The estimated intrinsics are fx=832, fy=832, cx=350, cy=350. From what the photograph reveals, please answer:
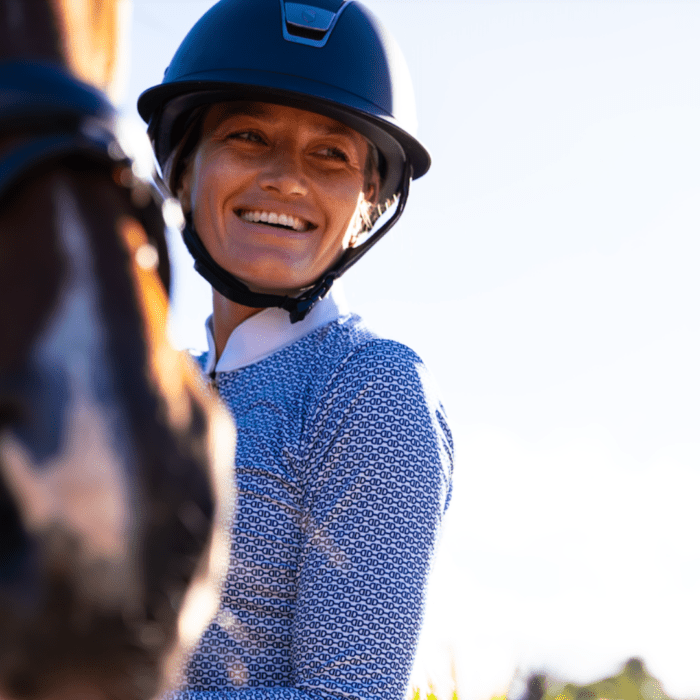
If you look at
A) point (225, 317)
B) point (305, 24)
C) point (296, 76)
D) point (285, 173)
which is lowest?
point (225, 317)

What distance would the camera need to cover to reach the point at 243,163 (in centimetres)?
217

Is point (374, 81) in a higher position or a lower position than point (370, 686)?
higher

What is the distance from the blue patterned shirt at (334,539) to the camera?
156 centimetres

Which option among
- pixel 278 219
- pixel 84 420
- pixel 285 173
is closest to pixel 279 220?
pixel 278 219

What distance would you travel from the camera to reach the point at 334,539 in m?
1.59

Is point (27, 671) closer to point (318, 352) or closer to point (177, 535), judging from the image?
point (177, 535)

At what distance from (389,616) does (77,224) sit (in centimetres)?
119

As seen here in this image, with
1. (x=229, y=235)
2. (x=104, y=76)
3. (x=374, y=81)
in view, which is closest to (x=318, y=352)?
(x=229, y=235)

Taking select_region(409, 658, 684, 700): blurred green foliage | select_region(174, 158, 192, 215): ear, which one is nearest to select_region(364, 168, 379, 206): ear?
select_region(174, 158, 192, 215): ear

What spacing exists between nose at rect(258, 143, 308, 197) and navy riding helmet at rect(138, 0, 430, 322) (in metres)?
0.12

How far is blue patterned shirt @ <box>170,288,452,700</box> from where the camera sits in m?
1.56

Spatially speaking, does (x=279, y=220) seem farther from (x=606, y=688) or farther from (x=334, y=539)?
(x=606, y=688)

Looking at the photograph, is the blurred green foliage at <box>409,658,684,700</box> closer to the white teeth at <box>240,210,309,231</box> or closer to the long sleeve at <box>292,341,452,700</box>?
the long sleeve at <box>292,341,452,700</box>

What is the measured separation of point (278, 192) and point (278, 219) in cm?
7
